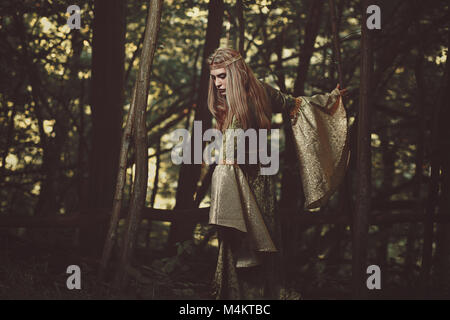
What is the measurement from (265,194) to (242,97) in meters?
0.73

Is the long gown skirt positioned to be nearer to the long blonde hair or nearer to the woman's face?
the long blonde hair

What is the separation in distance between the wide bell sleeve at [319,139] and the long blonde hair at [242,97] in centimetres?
17

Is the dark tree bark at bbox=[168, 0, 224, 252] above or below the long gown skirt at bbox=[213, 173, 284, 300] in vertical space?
above

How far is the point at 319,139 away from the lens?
3.43 meters

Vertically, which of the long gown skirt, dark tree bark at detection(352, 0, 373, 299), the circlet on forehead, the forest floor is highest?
the circlet on forehead

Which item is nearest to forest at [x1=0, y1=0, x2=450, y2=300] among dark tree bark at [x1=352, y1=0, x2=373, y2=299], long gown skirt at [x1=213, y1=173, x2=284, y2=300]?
dark tree bark at [x1=352, y1=0, x2=373, y2=299]

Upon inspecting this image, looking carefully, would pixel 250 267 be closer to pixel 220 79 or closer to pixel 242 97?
pixel 242 97

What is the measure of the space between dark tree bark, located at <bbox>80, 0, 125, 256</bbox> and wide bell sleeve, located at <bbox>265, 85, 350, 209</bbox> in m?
1.93

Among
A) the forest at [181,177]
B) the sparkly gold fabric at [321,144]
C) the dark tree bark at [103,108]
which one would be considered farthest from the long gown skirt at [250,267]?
the dark tree bark at [103,108]

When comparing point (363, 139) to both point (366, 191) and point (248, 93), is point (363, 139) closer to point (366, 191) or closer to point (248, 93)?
point (366, 191)

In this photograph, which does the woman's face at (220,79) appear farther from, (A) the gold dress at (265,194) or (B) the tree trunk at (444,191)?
(B) the tree trunk at (444,191)

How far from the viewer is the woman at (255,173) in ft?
10.5

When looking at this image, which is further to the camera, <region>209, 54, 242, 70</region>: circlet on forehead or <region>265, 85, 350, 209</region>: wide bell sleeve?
<region>265, 85, 350, 209</region>: wide bell sleeve

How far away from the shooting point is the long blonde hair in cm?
321
